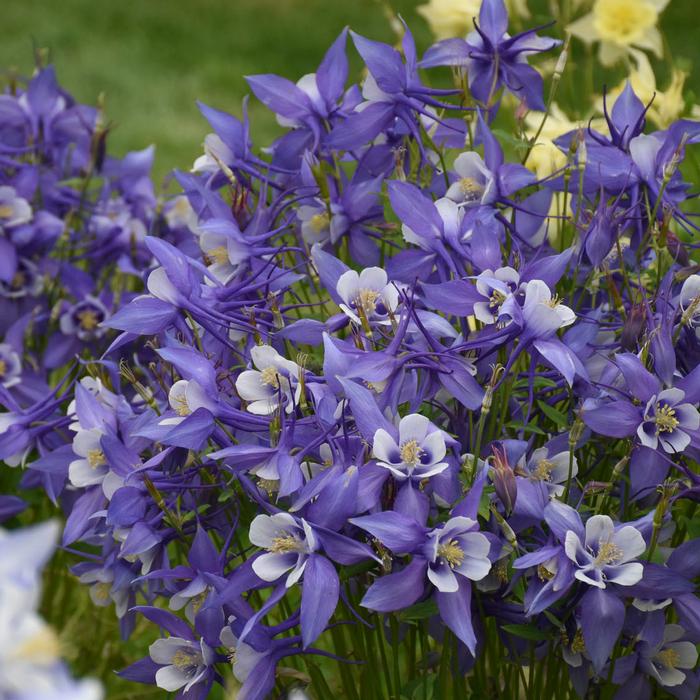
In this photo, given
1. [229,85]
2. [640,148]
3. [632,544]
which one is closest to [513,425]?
[632,544]

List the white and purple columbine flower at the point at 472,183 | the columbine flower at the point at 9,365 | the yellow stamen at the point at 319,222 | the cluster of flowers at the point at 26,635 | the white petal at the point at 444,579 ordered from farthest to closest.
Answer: the columbine flower at the point at 9,365 < the yellow stamen at the point at 319,222 < the white and purple columbine flower at the point at 472,183 < the white petal at the point at 444,579 < the cluster of flowers at the point at 26,635

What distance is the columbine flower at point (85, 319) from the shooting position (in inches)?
77.1

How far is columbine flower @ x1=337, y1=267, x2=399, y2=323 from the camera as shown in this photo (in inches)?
46.5

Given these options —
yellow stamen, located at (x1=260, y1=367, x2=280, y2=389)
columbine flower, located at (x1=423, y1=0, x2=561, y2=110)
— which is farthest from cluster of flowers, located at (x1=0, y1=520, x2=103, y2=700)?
columbine flower, located at (x1=423, y1=0, x2=561, y2=110)

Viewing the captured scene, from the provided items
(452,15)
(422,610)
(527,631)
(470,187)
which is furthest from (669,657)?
(452,15)

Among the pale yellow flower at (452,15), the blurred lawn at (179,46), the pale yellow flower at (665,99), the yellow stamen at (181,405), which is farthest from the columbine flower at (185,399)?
the blurred lawn at (179,46)

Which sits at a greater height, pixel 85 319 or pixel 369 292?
pixel 369 292

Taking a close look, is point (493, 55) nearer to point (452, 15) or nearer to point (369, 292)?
point (369, 292)

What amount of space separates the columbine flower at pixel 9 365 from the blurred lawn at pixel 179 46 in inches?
108

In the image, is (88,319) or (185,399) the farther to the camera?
(88,319)

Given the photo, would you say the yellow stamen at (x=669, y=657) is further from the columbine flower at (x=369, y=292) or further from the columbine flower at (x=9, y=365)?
the columbine flower at (x=9, y=365)

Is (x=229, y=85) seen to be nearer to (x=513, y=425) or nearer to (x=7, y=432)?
(x=7, y=432)

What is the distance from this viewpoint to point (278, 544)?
104 cm

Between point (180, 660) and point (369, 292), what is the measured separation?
42 centimetres
